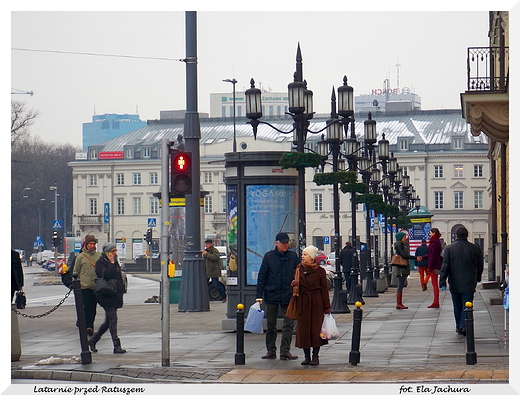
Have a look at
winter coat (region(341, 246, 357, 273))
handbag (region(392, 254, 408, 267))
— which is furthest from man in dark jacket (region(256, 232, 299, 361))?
winter coat (region(341, 246, 357, 273))

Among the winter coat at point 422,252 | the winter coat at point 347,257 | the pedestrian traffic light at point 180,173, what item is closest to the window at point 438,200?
the winter coat at point 347,257

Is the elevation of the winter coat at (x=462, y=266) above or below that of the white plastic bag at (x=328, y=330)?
above

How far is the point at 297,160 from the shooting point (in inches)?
802

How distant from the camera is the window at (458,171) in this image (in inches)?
4419

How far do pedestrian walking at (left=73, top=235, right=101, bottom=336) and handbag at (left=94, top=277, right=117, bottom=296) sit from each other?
0.65 m

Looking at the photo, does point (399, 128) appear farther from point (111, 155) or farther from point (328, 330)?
point (328, 330)

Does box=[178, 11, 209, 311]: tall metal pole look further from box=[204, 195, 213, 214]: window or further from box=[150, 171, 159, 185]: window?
box=[150, 171, 159, 185]: window

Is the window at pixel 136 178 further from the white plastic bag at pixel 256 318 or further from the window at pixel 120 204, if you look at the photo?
the white plastic bag at pixel 256 318

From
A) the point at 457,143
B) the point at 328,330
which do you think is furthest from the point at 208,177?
the point at 328,330

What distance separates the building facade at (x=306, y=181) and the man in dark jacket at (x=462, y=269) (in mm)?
88282

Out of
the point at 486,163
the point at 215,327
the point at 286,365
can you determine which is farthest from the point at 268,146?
the point at 286,365

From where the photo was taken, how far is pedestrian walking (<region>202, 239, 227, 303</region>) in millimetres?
29280
